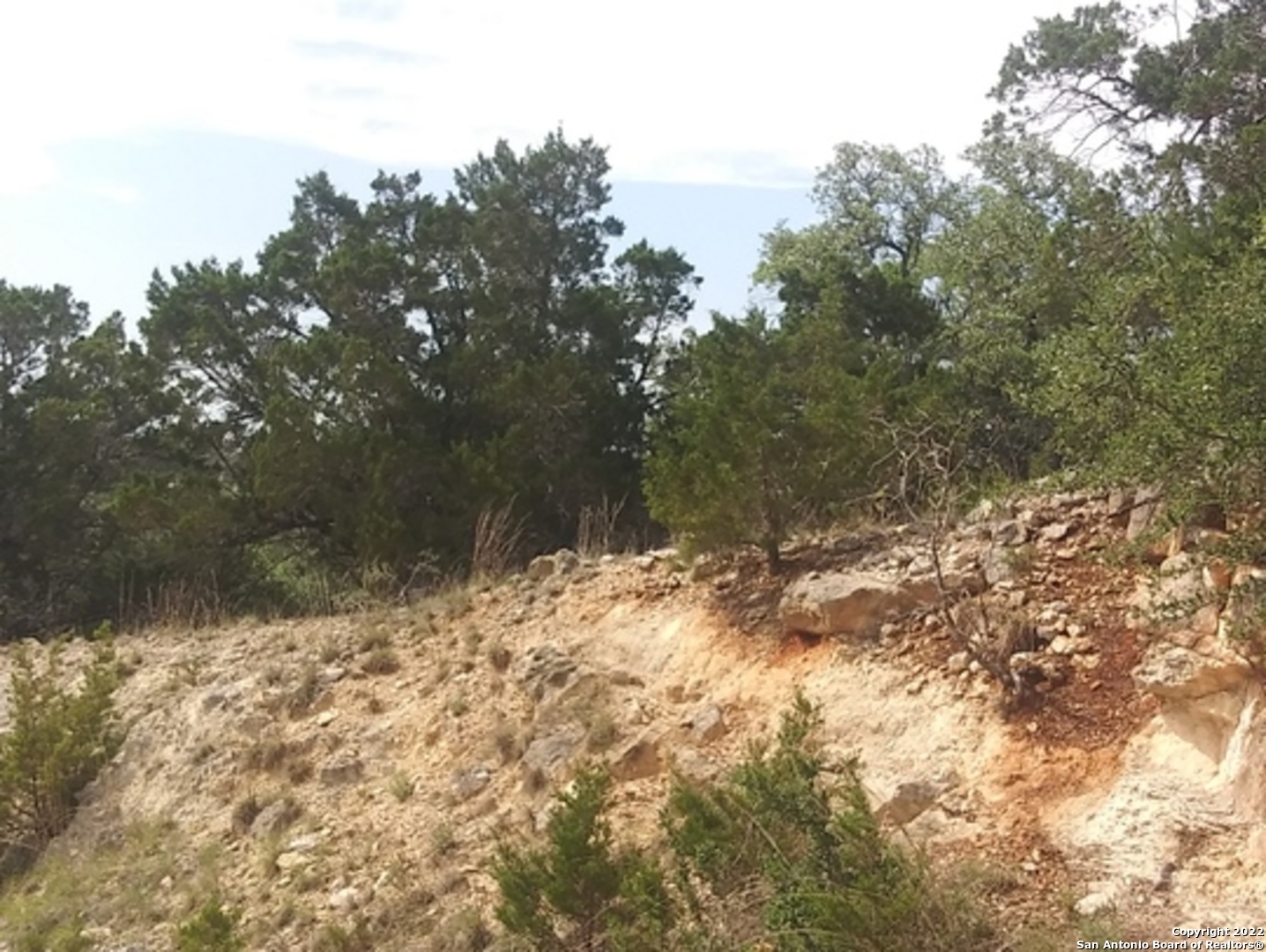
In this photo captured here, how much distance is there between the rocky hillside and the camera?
15.5ft

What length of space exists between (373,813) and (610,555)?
3015mm

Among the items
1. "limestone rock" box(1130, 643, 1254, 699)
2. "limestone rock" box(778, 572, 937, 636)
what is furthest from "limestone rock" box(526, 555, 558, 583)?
"limestone rock" box(1130, 643, 1254, 699)

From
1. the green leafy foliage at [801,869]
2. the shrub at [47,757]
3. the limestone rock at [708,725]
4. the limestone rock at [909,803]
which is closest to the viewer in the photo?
the green leafy foliage at [801,869]

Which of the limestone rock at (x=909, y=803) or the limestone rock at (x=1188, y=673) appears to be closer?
the limestone rock at (x=1188, y=673)

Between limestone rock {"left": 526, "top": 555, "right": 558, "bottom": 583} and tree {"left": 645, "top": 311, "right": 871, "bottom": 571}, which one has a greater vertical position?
tree {"left": 645, "top": 311, "right": 871, "bottom": 571}

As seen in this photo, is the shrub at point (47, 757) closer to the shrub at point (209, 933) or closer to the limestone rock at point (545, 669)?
the shrub at point (209, 933)

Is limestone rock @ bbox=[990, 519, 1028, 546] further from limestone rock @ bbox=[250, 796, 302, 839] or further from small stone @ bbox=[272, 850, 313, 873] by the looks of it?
limestone rock @ bbox=[250, 796, 302, 839]

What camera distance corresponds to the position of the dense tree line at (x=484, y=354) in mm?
12117

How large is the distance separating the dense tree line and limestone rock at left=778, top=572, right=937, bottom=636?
6.92 ft

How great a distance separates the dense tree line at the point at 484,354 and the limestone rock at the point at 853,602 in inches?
83.1

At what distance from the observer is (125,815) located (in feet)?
26.7

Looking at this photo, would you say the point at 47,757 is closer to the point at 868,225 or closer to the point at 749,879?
the point at 749,879

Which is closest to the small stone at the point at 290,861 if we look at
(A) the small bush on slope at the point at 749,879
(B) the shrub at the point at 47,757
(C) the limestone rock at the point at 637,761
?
(A) the small bush on slope at the point at 749,879

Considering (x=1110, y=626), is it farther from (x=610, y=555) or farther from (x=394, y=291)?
(x=394, y=291)
